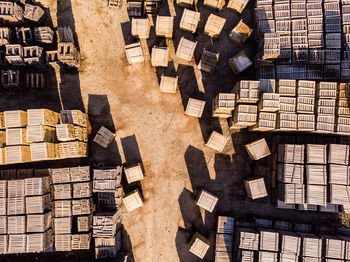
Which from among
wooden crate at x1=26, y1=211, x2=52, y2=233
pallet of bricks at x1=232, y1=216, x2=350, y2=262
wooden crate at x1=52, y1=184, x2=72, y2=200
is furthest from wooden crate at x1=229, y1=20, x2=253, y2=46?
wooden crate at x1=26, y1=211, x2=52, y2=233

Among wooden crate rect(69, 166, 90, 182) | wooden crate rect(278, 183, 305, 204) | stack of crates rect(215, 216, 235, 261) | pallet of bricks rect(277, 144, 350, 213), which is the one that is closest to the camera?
pallet of bricks rect(277, 144, 350, 213)

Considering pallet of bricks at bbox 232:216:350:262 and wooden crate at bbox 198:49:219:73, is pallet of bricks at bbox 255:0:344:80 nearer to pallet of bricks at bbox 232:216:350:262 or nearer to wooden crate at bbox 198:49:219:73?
wooden crate at bbox 198:49:219:73

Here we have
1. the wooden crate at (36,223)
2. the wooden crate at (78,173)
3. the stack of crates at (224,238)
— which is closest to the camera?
the wooden crate at (36,223)

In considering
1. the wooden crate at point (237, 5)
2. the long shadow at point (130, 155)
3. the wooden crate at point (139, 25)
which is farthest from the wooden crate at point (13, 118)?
the wooden crate at point (237, 5)

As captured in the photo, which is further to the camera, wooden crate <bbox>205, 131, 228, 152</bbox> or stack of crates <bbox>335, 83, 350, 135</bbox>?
wooden crate <bbox>205, 131, 228, 152</bbox>

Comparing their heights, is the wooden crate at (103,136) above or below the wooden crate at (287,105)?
below

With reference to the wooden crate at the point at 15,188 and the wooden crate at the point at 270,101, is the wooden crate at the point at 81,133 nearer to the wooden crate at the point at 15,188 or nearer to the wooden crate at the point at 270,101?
the wooden crate at the point at 15,188
